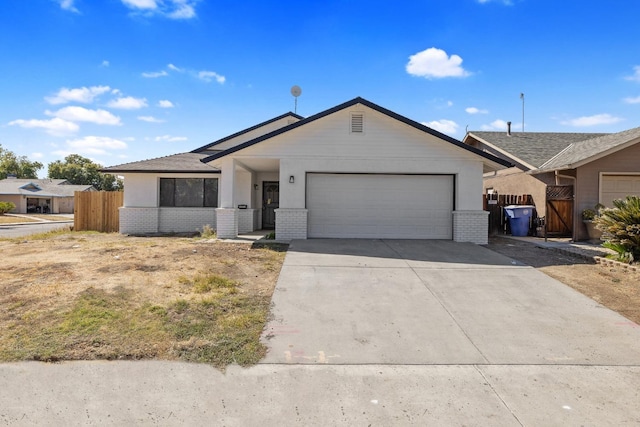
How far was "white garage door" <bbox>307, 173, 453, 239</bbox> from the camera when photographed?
11773 mm

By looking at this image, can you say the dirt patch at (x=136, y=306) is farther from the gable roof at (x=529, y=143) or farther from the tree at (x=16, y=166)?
the tree at (x=16, y=166)

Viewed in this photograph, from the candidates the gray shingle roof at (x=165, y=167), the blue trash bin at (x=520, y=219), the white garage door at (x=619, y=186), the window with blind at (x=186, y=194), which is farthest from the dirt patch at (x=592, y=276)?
the gray shingle roof at (x=165, y=167)

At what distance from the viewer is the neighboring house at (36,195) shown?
4212 centimetres

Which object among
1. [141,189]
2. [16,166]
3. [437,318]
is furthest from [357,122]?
[16,166]

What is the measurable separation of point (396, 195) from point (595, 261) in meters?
5.57

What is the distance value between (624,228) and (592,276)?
1.71 meters

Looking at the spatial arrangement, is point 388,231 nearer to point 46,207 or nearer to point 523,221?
point 523,221

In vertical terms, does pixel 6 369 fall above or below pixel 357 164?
below

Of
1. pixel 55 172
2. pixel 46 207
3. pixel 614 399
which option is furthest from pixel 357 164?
pixel 55 172

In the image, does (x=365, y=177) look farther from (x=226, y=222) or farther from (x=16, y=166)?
(x=16, y=166)

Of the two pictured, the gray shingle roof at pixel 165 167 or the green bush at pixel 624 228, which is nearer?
the green bush at pixel 624 228

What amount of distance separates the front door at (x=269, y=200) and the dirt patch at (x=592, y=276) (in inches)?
363

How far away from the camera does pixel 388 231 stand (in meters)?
11.8

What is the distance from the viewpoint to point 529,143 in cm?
1823
